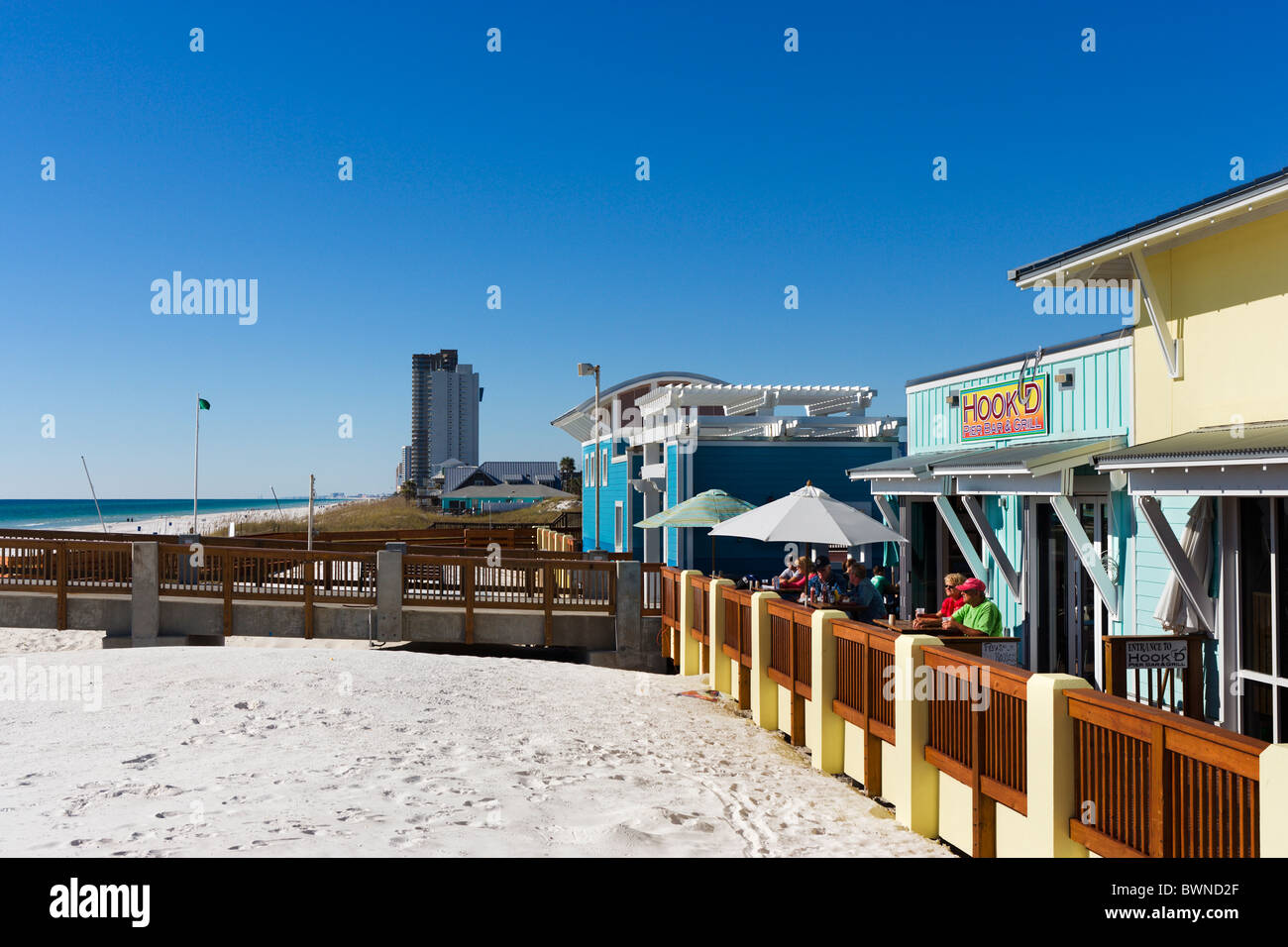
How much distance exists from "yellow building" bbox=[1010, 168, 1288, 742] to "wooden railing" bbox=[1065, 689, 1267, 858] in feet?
9.62

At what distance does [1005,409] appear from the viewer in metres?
11.6

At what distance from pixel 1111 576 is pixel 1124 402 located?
184 cm

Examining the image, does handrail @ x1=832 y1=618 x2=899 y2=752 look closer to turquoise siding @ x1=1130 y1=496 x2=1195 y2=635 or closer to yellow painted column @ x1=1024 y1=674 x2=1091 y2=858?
yellow painted column @ x1=1024 y1=674 x2=1091 y2=858

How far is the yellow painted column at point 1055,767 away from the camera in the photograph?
189 inches

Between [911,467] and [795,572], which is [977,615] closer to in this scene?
[911,467]

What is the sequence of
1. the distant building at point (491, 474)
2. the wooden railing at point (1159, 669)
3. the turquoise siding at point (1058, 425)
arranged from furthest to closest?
the distant building at point (491, 474)
the turquoise siding at point (1058, 425)
the wooden railing at point (1159, 669)

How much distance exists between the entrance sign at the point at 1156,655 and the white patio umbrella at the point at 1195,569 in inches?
12.8

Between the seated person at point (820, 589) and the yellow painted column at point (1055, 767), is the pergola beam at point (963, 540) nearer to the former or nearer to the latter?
the seated person at point (820, 589)

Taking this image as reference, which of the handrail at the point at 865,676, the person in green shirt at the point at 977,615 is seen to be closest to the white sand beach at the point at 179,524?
the person in green shirt at the point at 977,615

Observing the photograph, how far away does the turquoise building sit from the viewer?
939cm
